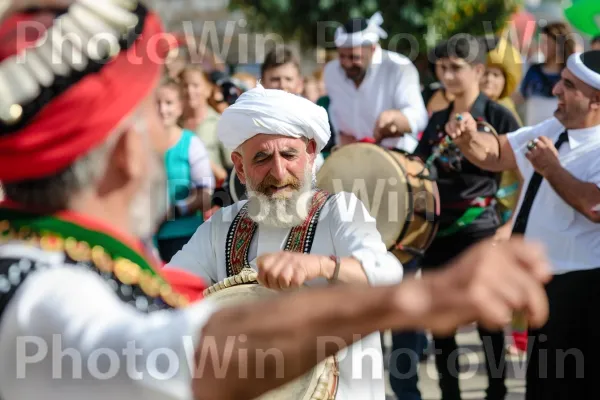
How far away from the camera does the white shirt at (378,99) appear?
720 centimetres

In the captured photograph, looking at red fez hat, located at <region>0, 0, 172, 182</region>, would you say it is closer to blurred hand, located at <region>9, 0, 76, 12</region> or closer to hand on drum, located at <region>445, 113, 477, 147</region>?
blurred hand, located at <region>9, 0, 76, 12</region>

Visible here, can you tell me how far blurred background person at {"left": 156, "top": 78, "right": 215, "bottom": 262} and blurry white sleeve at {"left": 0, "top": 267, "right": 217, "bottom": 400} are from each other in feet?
16.7

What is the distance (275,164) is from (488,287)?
2.35 metres

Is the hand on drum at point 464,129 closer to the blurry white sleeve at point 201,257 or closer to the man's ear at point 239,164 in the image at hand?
the man's ear at point 239,164

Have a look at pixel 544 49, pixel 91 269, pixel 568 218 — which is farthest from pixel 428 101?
pixel 91 269

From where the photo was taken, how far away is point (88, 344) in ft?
5.10

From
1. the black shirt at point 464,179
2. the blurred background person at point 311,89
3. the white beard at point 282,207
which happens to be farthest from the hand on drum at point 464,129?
the blurred background person at point 311,89

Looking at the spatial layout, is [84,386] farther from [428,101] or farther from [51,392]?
[428,101]

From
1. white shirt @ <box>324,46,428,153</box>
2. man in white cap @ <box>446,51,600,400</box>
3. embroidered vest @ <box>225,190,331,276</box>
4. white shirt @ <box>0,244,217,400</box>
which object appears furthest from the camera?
white shirt @ <box>324,46,428,153</box>

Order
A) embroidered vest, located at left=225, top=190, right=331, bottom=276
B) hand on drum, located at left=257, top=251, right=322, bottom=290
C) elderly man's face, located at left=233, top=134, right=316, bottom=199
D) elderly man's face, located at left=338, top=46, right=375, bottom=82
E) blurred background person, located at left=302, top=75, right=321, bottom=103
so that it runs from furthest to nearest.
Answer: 1. blurred background person, located at left=302, top=75, right=321, bottom=103
2. elderly man's face, located at left=338, top=46, right=375, bottom=82
3. elderly man's face, located at left=233, top=134, right=316, bottom=199
4. embroidered vest, located at left=225, top=190, right=331, bottom=276
5. hand on drum, located at left=257, top=251, right=322, bottom=290

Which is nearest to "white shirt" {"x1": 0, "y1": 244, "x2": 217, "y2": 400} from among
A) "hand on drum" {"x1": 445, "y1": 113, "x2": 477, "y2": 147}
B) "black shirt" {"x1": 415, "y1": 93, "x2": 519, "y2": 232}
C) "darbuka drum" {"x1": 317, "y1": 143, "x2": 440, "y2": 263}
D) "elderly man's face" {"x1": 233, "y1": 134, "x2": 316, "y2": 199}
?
"elderly man's face" {"x1": 233, "y1": 134, "x2": 316, "y2": 199}

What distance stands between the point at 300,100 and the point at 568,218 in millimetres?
1783

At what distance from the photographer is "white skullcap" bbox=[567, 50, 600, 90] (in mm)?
5027

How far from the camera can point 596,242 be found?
16.5 ft
